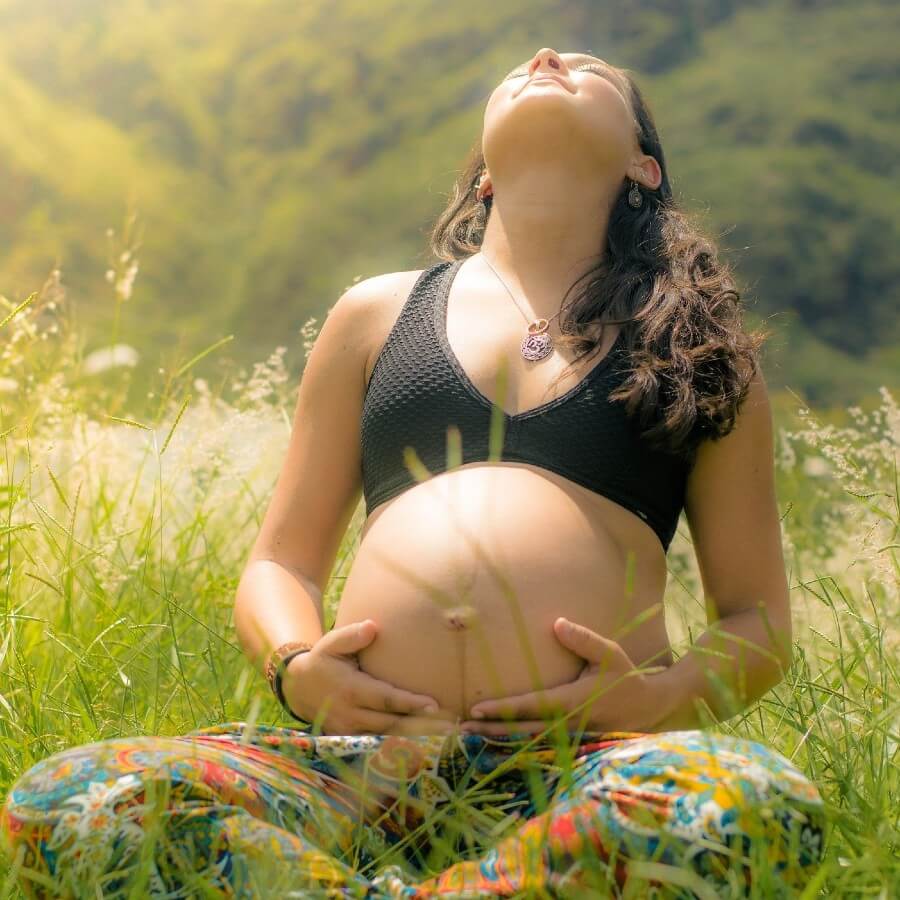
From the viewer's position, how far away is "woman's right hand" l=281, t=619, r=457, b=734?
1837mm

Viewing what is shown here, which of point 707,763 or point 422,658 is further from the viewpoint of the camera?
point 422,658

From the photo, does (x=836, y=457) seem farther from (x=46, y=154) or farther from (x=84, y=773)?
(x=46, y=154)

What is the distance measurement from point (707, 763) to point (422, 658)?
0.50m

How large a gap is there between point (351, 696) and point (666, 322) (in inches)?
34.0

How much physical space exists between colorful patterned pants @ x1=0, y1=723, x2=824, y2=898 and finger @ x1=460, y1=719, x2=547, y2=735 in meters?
0.05

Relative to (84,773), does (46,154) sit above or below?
below

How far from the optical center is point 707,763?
1548mm

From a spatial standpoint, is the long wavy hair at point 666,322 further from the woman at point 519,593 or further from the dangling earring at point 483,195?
the dangling earring at point 483,195

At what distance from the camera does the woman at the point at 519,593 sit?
1528 millimetres

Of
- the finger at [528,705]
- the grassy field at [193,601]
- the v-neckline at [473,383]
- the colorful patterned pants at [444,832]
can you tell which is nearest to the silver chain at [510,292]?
the v-neckline at [473,383]

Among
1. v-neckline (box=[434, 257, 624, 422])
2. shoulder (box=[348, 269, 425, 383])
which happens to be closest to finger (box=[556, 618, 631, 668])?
v-neckline (box=[434, 257, 624, 422])

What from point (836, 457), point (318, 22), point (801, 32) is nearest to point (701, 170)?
point (801, 32)

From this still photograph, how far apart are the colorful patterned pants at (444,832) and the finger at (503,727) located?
0.15ft

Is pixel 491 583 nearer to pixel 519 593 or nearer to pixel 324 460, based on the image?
pixel 519 593
